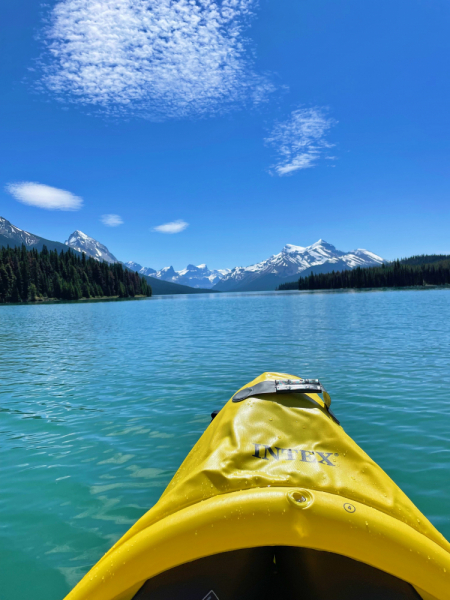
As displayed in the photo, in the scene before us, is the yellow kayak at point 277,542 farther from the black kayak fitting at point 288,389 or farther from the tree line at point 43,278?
the tree line at point 43,278

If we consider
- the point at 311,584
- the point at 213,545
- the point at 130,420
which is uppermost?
the point at 213,545

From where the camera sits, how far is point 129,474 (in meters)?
7.17

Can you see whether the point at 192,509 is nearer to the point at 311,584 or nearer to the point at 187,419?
the point at 311,584

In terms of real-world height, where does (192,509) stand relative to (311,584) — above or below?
above

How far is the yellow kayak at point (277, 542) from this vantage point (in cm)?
264

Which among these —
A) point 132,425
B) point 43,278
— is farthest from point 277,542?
point 43,278

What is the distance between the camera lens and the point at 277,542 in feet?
8.78

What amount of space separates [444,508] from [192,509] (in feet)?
15.7

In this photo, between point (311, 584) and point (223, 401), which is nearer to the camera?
point (311, 584)

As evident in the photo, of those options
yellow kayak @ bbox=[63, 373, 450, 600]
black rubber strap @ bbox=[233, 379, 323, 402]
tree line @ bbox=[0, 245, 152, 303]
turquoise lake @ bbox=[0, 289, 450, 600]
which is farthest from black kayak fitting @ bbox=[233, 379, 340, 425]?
tree line @ bbox=[0, 245, 152, 303]

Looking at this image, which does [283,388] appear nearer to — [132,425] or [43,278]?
[132,425]

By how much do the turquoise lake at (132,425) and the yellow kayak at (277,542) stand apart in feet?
7.99

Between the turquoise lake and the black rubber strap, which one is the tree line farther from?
the black rubber strap

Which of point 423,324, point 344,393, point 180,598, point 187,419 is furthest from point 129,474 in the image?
point 423,324
